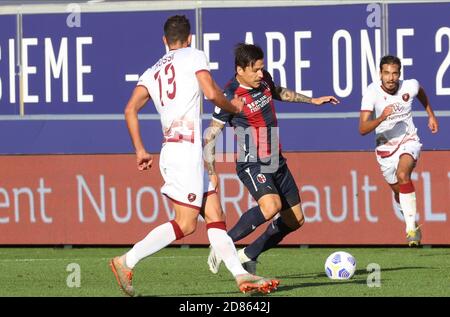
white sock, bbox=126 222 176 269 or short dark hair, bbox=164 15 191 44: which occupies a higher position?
short dark hair, bbox=164 15 191 44

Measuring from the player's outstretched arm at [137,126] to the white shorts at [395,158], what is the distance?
5.49 meters

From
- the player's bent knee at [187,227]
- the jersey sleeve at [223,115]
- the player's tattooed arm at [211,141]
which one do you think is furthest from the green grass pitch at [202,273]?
the jersey sleeve at [223,115]

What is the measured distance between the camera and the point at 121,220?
62.3 feet

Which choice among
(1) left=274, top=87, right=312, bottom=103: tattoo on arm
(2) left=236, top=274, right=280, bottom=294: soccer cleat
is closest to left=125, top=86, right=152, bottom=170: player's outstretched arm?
(2) left=236, top=274, right=280, bottom=294: soccer cleat

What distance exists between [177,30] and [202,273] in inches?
152

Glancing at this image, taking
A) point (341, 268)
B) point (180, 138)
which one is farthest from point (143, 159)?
point (341, 268)

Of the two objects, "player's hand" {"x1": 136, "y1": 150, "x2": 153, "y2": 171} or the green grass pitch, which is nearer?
"player's hand" {"x1": 136, "y1": 150, "x2": 153, "y2": 171}

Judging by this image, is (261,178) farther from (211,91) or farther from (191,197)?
(211,91)

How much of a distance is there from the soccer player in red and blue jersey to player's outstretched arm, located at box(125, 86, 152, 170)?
5.94 ft

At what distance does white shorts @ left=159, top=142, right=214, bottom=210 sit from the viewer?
38.7ft

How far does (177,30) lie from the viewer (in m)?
11.7

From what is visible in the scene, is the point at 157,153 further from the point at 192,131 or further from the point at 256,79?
the point at 192,131

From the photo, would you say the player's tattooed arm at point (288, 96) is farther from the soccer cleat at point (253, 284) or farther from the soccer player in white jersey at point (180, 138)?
the soccer cleat at point (253, 284)

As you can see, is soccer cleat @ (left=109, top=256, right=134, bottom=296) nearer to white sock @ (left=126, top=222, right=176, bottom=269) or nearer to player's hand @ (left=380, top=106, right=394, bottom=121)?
white sock @ (left=126, top=222, right=176, bottom=269)
